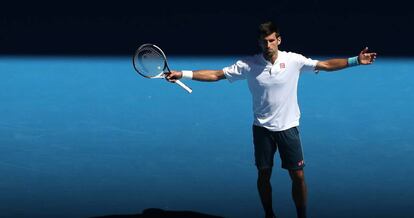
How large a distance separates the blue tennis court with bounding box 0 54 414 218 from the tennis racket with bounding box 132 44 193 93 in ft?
3.22

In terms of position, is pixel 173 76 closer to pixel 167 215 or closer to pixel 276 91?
pixel 276 91

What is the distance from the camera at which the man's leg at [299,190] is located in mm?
8055

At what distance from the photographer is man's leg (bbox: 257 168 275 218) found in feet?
26.7

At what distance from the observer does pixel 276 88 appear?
312 inches

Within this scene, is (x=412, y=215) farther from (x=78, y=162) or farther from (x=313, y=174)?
(x=78, y=162)

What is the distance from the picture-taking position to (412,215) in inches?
332

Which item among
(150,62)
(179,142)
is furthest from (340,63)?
(179,142)

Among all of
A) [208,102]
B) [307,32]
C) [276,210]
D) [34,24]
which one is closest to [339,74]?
[307,32]

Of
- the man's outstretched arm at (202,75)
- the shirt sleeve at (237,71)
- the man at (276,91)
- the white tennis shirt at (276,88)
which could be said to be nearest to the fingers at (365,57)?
the man at (276,91)

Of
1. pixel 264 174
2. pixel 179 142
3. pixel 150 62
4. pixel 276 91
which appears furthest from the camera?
pixel 179 142

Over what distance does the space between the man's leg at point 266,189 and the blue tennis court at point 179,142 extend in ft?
0.82

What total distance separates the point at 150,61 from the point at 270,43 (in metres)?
0.93

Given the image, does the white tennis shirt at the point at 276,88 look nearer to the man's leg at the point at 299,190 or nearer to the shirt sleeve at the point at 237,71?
the shirt sleeve at the point at 237,71

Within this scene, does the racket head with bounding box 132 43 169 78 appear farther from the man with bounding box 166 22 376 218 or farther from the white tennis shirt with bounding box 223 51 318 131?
the white tennis shirt with bounding box 223 51 318 131
